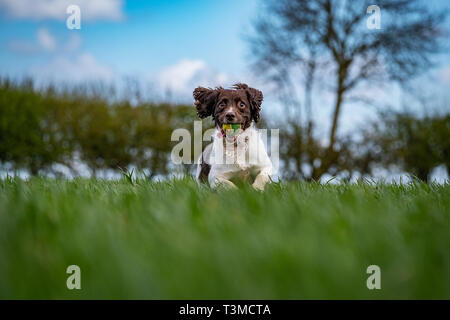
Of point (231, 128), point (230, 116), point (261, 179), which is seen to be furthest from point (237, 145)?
point (261, 179)

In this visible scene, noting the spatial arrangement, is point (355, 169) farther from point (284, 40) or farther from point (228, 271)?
point (228, 271)

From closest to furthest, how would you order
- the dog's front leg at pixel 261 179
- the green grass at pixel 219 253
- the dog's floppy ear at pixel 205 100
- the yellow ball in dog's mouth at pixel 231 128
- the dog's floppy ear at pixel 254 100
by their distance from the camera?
the green grass at pixel 219 253 < the dog's front leg at pixel 261 179 < the yellow ball in dog's mouth at pixel 231 128 < the dog's floppy ear at pixel 254 100 < the dog's floppy ear at pixel 205 100

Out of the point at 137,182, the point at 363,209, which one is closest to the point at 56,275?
the point at 363,209

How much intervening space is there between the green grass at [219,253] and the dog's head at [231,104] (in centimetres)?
242

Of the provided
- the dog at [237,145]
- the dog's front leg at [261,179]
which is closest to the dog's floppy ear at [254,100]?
the dog at [237,145]

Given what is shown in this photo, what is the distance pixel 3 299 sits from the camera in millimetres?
1436

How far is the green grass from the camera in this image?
1440mm

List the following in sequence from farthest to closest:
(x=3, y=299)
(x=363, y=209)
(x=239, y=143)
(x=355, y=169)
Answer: (x=355, y=169) < (x=239, y=143) < (x=363, y=209) < (x=3, y=299)

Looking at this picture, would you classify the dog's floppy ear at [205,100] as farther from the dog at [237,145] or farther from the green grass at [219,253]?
the green grass at [219,253]

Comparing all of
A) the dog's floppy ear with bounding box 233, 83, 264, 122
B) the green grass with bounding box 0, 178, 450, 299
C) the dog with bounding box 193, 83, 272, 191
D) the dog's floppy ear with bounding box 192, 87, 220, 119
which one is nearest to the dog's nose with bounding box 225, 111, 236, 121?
the dog with bounding box 193, 83, 272, 191

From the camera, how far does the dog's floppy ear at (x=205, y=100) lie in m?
5.12

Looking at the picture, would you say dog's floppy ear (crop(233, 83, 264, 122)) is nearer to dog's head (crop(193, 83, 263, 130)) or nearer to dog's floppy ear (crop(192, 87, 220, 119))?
dog's head (crop(193, 83, 263, 130))

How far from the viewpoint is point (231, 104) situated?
4801mm
